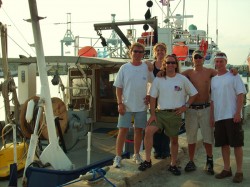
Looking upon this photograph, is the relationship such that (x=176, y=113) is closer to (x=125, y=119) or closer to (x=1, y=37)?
(x=125, y=119)

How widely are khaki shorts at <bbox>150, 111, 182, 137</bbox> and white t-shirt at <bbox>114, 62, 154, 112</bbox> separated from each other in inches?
11.3

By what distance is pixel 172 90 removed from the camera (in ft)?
17.7

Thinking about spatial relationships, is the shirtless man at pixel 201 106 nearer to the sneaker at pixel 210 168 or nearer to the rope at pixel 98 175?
the sneaker at pixel 210 168

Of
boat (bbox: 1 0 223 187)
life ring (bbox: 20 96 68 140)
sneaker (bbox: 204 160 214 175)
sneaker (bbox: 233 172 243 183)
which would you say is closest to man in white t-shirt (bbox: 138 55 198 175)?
sneaker (bbox: 204 160 214 175)

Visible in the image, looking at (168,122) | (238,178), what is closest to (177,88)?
(168,122)

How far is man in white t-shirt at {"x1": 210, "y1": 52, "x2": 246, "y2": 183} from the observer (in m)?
5.19

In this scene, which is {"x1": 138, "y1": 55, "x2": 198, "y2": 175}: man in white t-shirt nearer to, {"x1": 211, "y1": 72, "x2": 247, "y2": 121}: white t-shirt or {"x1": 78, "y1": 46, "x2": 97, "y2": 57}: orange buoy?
{"x1": 211, "y1": 72, "x2": 247, "y2": 121}: white t-shirt

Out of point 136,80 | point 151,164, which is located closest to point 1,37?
point 136,80

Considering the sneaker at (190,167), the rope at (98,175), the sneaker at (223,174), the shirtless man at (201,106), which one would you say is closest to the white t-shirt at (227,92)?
the shirtless man at (201,106)

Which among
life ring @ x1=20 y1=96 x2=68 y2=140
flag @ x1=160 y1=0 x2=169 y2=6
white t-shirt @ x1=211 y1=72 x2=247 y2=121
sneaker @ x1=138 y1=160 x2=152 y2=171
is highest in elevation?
flag @ x1=160 y1=0 x2=169 y2=6

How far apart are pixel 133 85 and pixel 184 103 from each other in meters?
0.77

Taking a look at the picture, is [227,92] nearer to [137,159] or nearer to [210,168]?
[210,168]

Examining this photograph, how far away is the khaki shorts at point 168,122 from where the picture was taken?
17.9ft

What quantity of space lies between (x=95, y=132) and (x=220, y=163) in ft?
17.1
